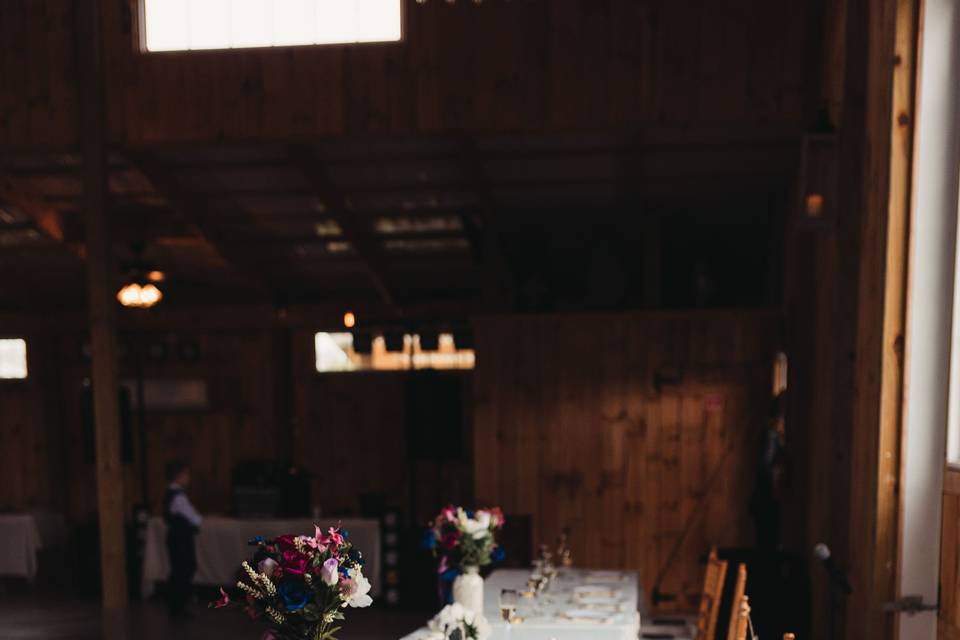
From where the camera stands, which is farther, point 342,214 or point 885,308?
point 342,214

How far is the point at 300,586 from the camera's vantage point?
267cm

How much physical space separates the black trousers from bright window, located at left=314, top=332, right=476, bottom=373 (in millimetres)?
3250

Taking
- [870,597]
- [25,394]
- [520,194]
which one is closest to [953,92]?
[870,597]

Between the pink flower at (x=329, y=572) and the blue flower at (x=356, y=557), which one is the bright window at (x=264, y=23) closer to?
the blue flower at (x=356, y=557)

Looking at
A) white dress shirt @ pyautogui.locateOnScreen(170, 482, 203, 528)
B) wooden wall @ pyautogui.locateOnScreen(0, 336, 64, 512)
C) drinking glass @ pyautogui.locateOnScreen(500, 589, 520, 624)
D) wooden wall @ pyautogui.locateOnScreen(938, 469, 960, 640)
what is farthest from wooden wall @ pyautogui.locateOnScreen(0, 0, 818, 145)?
wooden wall @ pyautogui.locateOnScreen(0, 336, 64, 512)

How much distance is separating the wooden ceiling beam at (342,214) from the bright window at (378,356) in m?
0.74

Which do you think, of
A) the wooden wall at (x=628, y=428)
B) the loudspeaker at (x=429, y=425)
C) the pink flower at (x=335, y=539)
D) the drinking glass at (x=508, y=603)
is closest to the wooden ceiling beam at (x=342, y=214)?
the loudspeaker at (x=429, y=425)

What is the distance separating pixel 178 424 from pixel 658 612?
5.99 meters

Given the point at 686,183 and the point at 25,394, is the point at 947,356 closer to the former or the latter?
the point at 686,183

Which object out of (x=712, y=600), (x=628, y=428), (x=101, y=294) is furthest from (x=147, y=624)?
(x=712, y=600)

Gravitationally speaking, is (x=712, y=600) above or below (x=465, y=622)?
below

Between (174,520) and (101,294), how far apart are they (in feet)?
6.46

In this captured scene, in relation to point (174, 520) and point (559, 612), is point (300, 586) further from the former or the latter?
point (174, 520)

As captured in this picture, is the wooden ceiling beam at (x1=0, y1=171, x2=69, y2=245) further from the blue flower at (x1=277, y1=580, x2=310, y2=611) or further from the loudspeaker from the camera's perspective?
the blue flower at (x1=277, y1=580, x2=310, y2=611)
